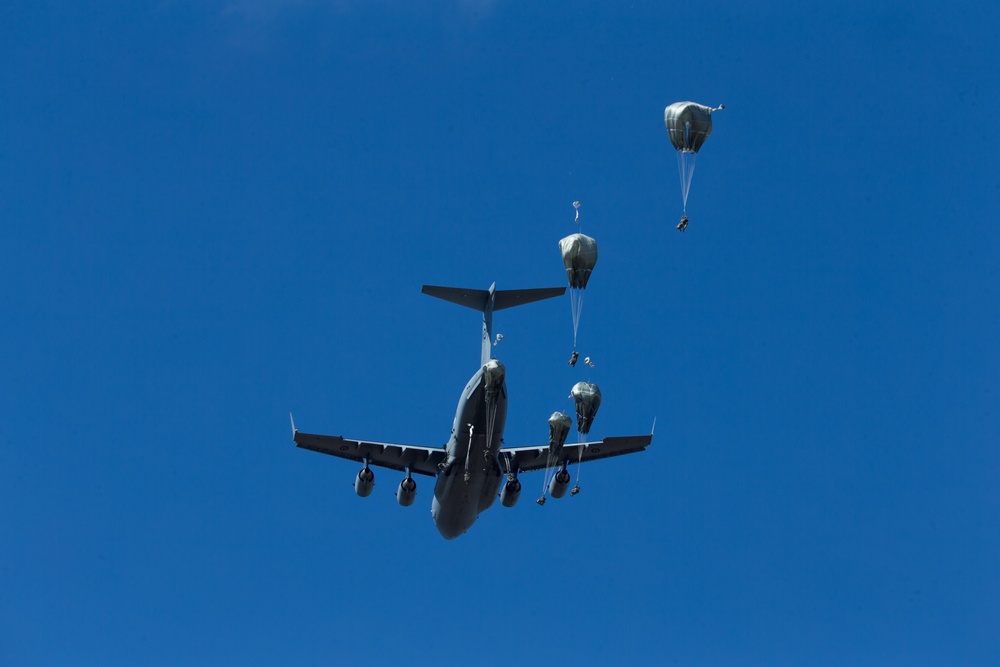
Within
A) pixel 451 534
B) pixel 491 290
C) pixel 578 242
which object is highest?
pixel 491 290

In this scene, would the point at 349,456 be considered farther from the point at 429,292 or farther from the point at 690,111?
the point at 690,111

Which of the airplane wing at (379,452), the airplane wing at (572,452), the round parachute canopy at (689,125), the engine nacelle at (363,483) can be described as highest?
the round parachute canopy at (689,125)

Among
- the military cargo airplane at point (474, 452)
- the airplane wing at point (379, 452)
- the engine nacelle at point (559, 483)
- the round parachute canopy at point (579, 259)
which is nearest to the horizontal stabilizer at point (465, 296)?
the military cargo airplane at point (474, 452)

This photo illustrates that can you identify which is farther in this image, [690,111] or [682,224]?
[690,111]

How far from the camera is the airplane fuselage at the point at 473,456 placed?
6072cm

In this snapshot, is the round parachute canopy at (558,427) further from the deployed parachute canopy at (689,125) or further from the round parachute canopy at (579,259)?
Answer: the deployed parachute canopy at (689,125)

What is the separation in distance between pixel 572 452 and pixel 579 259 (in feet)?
61.7

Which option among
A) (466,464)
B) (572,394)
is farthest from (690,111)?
(466,464)

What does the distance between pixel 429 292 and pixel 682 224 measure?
57.5ft

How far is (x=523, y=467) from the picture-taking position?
7531 cm

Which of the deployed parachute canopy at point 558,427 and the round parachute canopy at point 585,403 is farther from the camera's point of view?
the deployed parachute canopy at point 558,427

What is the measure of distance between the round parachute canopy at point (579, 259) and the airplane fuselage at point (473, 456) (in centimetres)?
523

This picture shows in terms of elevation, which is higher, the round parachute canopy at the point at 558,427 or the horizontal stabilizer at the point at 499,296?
the horizontal stabilizer at the point at 499,296

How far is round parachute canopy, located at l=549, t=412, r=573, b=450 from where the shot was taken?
6281 cm
